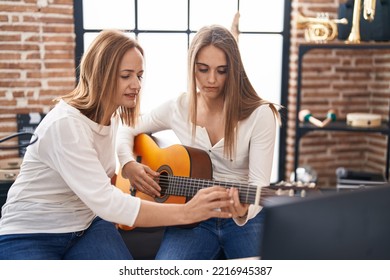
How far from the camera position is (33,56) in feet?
8.93

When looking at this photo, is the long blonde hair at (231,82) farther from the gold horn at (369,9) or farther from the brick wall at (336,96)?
the brick wall at (336,96)

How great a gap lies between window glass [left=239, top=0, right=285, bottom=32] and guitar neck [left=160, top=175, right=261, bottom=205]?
5.48 ft

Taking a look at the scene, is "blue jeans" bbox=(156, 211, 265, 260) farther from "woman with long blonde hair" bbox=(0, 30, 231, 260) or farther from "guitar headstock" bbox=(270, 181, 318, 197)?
"guitar headstock" bbox=(270, 181, 318, 197)

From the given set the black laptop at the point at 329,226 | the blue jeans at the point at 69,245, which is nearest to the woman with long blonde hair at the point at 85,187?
the blue jeans at the point at 69,245

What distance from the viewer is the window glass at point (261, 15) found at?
3.19 m

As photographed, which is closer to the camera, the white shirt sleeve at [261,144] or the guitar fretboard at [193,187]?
the guitar fretboard at [193,187]

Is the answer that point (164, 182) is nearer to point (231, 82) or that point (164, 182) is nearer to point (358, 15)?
point (231, 82)

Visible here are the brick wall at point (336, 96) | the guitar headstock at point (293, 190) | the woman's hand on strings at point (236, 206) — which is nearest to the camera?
the guitar headstock at point (293, 190)

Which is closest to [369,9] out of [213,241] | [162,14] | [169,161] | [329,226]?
[162,14]

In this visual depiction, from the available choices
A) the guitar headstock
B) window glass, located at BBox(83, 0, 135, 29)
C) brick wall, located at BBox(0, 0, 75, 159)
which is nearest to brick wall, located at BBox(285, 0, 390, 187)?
window glass, located at BBox(83, 0, 135, 29)

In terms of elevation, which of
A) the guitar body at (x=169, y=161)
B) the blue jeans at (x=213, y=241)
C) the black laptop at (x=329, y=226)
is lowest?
the blue jeans at (x=213, y=241)

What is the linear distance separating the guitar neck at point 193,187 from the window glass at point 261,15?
167 centimetres
